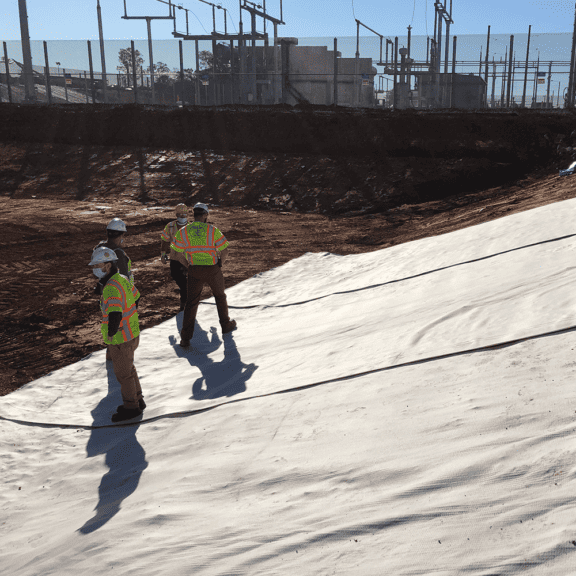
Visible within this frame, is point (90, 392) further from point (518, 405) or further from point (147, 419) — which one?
point (518, 405)

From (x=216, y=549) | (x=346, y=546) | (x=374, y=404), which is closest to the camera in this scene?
(x=346, y=546)

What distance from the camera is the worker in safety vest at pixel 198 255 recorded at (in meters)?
7.03

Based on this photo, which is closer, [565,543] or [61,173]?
[565,543]

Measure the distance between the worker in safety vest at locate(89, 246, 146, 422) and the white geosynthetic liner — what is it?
0.82 ft

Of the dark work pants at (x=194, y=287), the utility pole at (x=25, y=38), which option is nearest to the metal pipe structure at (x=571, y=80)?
the dark work pants at (x=194, y=287)

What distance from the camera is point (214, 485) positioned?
12.5 feet

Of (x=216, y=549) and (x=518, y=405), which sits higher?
(x=518, y=405)

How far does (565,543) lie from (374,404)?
6.11ft

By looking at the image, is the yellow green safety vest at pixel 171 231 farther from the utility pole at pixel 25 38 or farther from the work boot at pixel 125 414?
the utility pole at pixel 25 38

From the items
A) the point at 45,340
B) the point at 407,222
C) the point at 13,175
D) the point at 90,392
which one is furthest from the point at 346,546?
the point at 13,175

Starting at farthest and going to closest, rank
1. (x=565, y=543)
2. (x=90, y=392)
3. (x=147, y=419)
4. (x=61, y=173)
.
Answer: (x=61, y=173) → (x=90, y=392) → (x=147, y=419) → (x=565, y=543)

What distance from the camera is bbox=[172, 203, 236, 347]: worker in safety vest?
703cm

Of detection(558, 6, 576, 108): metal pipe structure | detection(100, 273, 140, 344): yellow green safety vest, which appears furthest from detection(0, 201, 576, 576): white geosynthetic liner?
detection(558, 6, 576, 108): metal pipe structure

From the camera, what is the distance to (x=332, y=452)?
12.4ft
